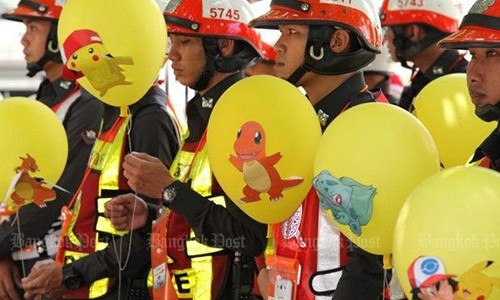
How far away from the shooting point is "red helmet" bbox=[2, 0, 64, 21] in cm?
574

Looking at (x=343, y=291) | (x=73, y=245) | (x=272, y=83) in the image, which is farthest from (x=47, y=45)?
(x=343, y=291)

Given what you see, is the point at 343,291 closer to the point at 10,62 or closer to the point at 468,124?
the point at 468,124

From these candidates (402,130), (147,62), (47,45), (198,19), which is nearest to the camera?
(402,130)

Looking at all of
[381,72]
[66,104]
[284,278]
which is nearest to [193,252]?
[284,278]

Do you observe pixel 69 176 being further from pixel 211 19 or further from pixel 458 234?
pixel 458 234

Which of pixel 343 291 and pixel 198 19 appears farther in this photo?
pixel 198 19

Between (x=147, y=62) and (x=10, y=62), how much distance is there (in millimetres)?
4743

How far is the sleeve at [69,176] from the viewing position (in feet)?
17.5

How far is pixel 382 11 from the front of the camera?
6.33 m

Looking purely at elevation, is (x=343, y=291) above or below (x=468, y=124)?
below

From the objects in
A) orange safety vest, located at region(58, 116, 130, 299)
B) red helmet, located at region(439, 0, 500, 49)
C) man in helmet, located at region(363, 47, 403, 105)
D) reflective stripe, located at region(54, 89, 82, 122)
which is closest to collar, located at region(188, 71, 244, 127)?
orange safety vest, located at region(58, 116, 130, 299)

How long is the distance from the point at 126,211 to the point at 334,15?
1.30 meters

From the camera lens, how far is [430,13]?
20.1 feet

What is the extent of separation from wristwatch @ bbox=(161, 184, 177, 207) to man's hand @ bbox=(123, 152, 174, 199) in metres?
0.03
